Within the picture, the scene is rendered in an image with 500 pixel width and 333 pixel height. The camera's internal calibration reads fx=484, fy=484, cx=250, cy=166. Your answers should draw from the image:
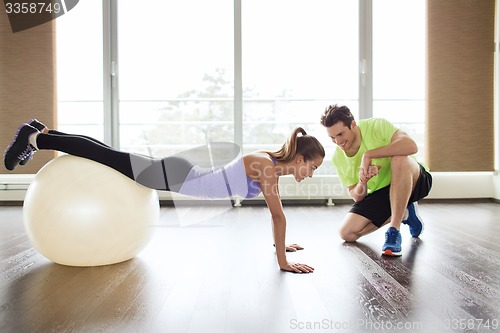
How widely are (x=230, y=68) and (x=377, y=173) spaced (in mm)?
2773

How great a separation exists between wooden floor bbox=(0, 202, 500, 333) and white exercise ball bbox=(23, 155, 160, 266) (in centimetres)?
9

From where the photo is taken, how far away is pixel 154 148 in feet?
16.7

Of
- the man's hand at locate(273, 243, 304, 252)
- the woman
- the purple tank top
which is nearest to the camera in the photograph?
the woman

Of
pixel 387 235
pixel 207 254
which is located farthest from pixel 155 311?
pixel 387 235

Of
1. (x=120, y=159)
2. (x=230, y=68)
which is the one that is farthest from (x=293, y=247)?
(x=230, y=68)

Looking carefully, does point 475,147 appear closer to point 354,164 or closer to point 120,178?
point 354,164

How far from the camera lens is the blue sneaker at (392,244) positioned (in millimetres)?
2375

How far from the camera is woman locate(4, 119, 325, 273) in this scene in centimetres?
211

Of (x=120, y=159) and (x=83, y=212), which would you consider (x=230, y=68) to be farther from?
(x=83, y=212)

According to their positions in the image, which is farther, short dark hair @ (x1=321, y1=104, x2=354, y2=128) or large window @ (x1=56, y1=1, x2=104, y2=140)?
large window @ (x1=56, y1=1, x2=104, y2=140)

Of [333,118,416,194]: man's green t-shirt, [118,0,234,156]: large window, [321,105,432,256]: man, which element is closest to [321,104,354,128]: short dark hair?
[321,105,432,256]: man

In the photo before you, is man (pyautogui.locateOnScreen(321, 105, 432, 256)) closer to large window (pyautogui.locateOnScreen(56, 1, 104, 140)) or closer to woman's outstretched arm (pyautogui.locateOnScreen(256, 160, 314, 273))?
woman's outstretched arm (pyautogui.locateOnScreen(256, 160, 314, 273))

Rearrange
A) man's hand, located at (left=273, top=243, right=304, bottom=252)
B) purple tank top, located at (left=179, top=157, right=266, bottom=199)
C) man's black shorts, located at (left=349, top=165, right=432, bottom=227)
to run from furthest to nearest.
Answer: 1. man's black shorts, located at (left=349, top=165, right=432, bottom=227)
2. man's hand, located at (left=273, top=243, right=304, bottom=252)
3. purple tank top, located at (left=179, top=157, right=266, bottom=199)

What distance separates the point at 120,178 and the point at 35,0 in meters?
3.54
